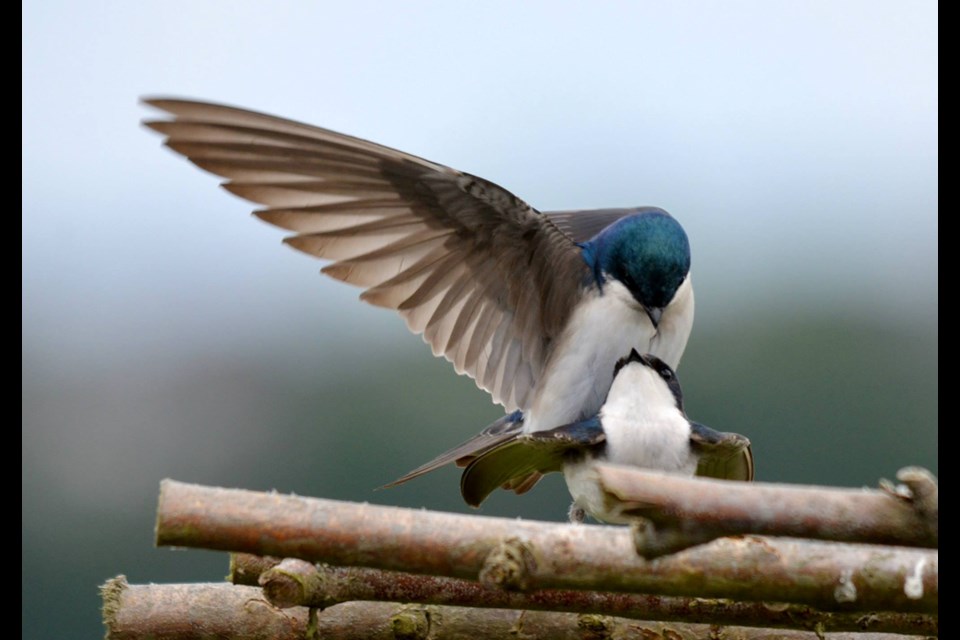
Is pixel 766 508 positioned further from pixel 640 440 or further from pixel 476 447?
pixel 476 447

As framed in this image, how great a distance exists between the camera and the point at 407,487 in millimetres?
7703

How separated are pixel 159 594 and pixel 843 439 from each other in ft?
22.2

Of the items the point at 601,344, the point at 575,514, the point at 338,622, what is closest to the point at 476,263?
the point at 601,344

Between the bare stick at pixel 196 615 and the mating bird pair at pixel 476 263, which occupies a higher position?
the mating bird pair at pixel 476 263

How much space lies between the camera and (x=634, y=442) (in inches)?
62.8

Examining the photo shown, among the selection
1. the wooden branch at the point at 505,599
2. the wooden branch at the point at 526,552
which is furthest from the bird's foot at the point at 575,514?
the wooden branch at the point at 526,552

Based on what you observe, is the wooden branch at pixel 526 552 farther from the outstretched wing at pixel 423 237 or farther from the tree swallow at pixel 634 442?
the outstretched wing at pixel 423 237

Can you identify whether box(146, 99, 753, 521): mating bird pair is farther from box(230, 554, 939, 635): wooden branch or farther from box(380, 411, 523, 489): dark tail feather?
box(230, 554, 939, 635): wooden branch

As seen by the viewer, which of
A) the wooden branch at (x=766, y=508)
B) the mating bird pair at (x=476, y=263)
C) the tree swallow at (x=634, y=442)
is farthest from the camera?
the mating bird pair at (x=476, y=263)

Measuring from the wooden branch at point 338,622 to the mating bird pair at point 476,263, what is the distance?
292 mm

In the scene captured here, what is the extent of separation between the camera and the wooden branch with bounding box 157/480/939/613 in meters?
1.10

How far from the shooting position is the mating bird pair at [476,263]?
73.0 inches

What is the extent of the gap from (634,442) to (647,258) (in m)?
0.40
